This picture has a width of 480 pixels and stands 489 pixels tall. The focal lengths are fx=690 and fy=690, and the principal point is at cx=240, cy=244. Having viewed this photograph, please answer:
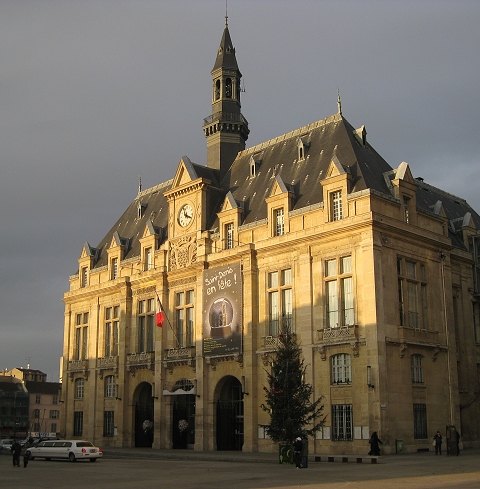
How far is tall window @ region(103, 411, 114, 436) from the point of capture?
6195cm

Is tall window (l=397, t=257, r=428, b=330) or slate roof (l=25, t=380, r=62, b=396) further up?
tall window (l=397, t=257, r=428, b=330)

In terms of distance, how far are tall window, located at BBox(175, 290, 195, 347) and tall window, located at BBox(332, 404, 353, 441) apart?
Result: 15.0m

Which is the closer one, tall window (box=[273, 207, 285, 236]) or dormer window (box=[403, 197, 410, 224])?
dormer window (box=[403, 197, 410, 224])

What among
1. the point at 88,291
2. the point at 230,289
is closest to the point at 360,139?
the point at 230,289

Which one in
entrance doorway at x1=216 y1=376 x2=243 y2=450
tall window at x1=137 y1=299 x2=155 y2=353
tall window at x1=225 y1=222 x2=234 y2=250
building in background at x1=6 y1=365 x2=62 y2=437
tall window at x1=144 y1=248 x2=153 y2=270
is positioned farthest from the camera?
building in background at x1=6 y1=365 x2=62 y2=437

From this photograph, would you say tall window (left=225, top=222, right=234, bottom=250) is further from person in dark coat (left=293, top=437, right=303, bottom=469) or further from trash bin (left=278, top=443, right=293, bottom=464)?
person in dark coat (left=293, top=437, right=303, bottom=469)

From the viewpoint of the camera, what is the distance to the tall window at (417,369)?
45.4 metres

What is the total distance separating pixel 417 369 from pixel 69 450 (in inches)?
897

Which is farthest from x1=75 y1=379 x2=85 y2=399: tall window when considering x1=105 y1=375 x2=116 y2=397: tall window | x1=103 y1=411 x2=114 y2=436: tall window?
x1=103 y1=411 x2=114 y2=436: tall window

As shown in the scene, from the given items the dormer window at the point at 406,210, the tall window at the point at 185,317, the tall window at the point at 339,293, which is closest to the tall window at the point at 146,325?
the tall window at the point at 185,317

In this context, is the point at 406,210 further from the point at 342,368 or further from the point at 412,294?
the point at 342,368

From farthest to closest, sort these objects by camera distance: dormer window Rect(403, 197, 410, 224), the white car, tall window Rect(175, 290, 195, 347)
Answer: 1. tall window Rect(175, 290, 195, 347)
2. dormer window Rect(403, 197, 410, 224)
3. the white car

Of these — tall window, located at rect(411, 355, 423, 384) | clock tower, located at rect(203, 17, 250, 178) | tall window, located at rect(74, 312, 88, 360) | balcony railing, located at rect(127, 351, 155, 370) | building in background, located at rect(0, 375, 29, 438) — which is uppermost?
clock tower, located at rect(203, 17, 250, 178)

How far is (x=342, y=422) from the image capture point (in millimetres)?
43531
